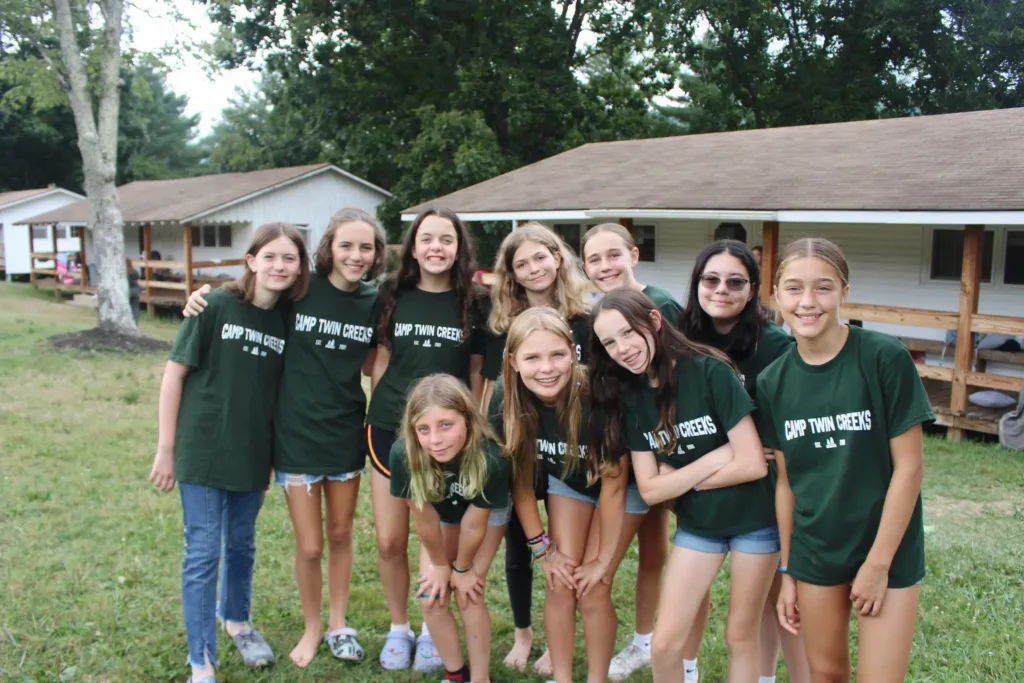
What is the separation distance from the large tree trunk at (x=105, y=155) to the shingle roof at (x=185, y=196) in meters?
4.49

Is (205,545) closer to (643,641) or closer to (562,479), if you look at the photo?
(562,479)

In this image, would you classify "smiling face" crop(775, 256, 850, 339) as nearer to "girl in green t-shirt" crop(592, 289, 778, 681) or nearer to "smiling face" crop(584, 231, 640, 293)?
"girl in green t-shirt" crop(592, 289, 778, 681)

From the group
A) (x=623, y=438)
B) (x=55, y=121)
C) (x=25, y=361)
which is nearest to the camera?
(x=623, y=438)

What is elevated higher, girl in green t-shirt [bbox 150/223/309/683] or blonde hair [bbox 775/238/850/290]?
blonde hair [bbox 775/238/850/290]

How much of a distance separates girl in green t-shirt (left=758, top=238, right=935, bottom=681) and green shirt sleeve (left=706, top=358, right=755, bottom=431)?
13 cm

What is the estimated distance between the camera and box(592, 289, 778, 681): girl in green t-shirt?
2812mm

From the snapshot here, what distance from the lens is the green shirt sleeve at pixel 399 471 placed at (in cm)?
326

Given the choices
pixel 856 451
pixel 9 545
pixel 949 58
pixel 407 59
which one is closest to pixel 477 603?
pixel 856 451

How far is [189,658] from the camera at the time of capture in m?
3.52

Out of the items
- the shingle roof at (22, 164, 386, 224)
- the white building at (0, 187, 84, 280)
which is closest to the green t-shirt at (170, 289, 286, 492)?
the shingle roof at (22, 164, 386, 224)

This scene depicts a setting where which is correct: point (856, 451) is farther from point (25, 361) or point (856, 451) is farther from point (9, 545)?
point (25, 361)

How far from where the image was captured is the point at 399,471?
328 cm

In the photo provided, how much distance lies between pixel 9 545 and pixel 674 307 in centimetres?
443

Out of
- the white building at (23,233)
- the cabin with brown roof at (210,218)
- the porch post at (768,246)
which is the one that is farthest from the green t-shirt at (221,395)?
the white building at (23,233)
